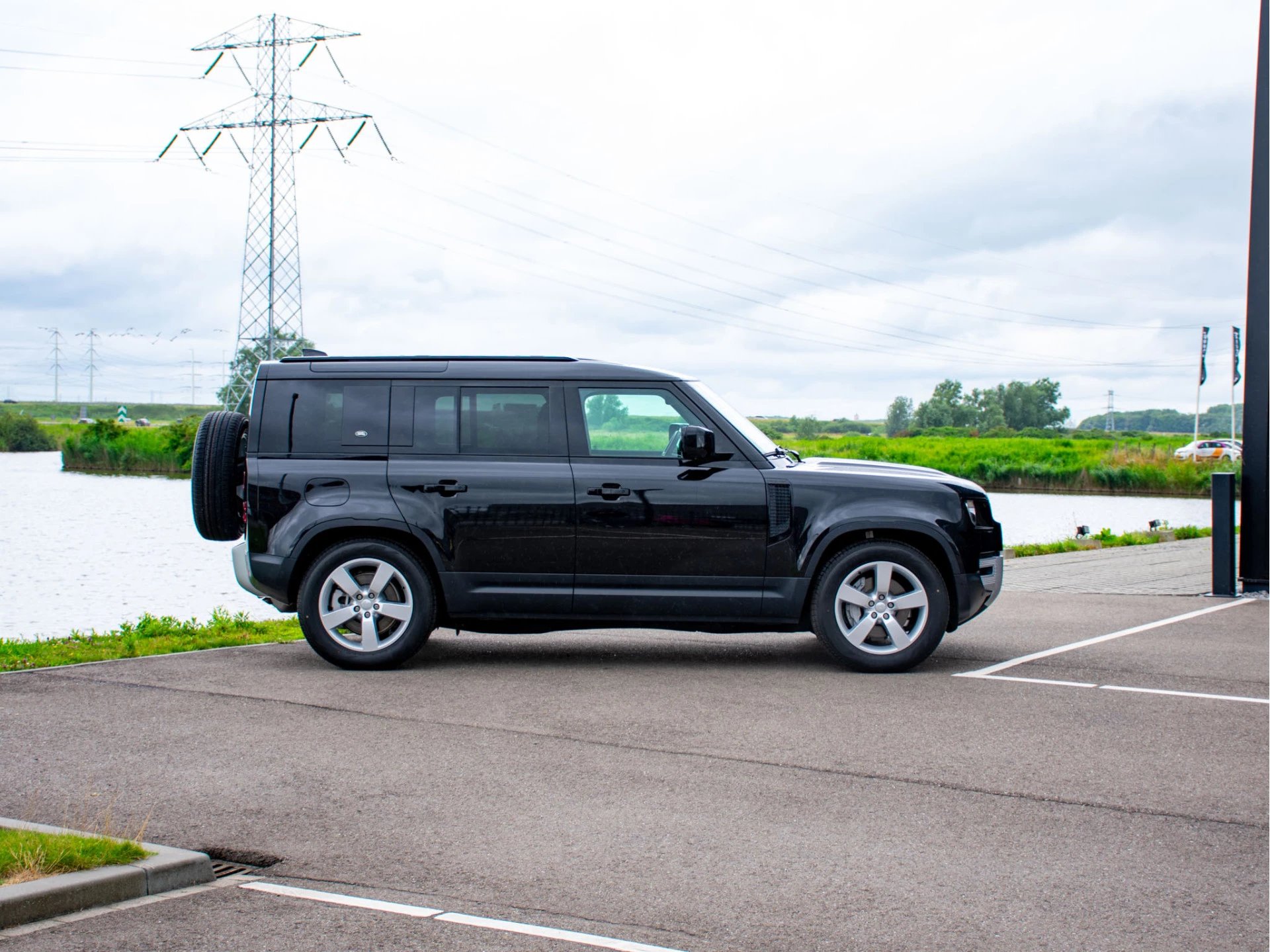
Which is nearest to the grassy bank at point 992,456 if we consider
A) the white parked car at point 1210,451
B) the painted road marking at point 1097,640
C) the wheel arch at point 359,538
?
the white parked car at point 1210,451

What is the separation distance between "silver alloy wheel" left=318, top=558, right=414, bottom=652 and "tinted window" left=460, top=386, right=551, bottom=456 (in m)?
0.98

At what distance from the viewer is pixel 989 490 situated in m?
46.6

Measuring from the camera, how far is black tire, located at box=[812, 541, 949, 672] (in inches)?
328

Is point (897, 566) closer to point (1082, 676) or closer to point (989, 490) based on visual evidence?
point (1082, 676)

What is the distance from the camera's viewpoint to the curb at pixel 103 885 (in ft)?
13.0

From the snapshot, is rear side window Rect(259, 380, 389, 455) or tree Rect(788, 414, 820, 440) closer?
rear side window Rect(259, 380, 389, 455)

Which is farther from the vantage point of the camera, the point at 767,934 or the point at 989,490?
the point at 989,490

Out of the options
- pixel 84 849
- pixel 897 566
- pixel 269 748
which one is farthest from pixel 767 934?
pixel 897 566

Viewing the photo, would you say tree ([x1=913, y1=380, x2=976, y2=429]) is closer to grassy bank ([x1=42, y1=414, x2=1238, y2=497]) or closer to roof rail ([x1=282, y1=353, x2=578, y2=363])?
grassy bank ([x1=42, y1=414, x2=1238, y2=497])

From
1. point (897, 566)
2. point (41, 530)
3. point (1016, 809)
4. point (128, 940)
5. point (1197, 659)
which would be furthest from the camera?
point (41, 530)

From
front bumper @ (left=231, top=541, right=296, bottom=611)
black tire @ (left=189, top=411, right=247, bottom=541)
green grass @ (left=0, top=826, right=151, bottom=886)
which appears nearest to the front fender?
front bumper @ (left=231, top=541, right=296, bottom=611)

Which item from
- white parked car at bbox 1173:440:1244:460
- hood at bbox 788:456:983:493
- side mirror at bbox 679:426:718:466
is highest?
white parked car at bbox 1173:440:1244:460

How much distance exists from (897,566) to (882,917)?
14.6 feet

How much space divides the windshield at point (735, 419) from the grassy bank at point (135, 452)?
52434 mm
